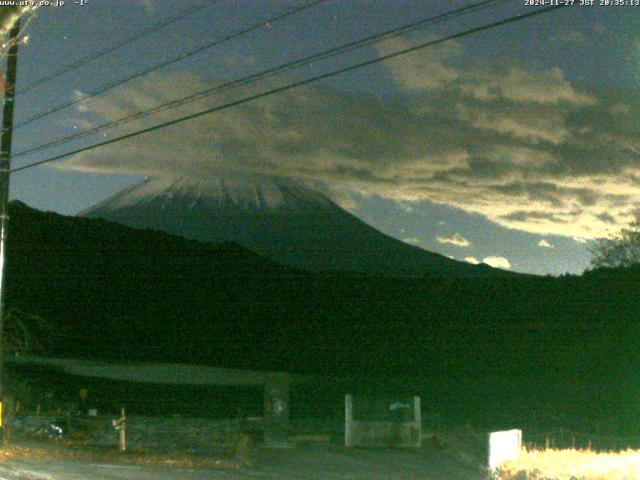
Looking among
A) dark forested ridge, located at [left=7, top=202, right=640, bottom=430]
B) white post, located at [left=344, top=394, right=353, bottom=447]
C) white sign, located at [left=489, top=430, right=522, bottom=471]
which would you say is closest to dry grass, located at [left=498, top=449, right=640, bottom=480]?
white sign, located at [left=489, top=430, right=522, bottom=471]

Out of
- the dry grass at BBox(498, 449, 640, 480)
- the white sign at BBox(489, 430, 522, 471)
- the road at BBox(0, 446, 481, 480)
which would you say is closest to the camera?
the dry grass at BBox(498, 449, 640, 480)

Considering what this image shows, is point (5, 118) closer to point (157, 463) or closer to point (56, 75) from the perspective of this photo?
point (56, 75)

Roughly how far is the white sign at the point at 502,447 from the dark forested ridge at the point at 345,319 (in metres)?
42.3

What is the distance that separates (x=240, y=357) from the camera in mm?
82688

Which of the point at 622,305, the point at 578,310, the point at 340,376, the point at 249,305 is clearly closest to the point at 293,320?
the point at 249,305

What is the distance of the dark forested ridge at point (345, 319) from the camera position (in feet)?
224

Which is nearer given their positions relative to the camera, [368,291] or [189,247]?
[368,291]

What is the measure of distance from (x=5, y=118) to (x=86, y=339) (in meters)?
66.0

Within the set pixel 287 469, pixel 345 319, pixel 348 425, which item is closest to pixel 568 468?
pixel 287 469

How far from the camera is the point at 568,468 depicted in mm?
12891

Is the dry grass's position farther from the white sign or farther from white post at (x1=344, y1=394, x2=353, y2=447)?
white post at (x1=344, y1=394, x2=353, y2=447)

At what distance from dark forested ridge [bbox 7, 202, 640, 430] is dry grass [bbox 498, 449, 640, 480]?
140 ft

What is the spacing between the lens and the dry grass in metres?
12.1

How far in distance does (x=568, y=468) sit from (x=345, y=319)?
81.1 metres
